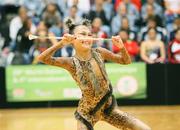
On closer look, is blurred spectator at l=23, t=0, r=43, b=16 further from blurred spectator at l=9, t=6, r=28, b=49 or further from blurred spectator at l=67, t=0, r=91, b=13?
blurred spectator at l=67, t=0, r=91, b=13

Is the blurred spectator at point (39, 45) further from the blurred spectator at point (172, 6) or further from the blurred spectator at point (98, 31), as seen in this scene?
the blurred spectator at point (172, 6)

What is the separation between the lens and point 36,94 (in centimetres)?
1226

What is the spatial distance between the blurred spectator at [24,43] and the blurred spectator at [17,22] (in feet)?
0.64

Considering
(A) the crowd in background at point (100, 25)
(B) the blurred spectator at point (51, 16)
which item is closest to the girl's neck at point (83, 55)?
(A) the crowd in background at point (100, 25)

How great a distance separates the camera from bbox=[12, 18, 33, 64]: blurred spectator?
12.4 meters

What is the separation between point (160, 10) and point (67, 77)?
10.2 ft

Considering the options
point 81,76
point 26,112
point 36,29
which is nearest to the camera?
point 81,76

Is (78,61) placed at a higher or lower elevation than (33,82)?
higher

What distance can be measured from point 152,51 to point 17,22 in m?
3.44

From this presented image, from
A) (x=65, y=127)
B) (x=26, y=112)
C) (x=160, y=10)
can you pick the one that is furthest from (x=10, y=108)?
(x=160, y=10)

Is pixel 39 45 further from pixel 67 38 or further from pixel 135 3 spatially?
pixel 67 38

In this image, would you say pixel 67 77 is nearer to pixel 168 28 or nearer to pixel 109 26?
pixel 109 26

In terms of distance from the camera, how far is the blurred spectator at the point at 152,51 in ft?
40.1

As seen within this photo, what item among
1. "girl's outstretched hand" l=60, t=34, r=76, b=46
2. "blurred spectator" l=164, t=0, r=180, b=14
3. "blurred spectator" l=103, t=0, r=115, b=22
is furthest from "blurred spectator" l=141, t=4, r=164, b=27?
"girl's outstretched hand" l=60, t=34, r=76, b=46
